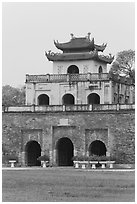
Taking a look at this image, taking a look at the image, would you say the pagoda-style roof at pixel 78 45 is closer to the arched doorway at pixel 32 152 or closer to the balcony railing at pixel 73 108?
the balcony railing at pixel 73 108

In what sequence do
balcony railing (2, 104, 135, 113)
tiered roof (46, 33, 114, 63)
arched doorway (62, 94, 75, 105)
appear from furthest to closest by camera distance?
1. tiered roof (46, 33, 114, 63)
2. arched doorway (62, 94, 75, 105)
3. balcony railing (2, 104, 135, 113)

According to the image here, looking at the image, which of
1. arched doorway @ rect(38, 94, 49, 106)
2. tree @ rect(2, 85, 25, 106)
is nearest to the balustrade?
arched doorway @ rect(38, 94, 49, 106)

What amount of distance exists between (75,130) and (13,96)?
26.3 meters

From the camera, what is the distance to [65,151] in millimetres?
53062

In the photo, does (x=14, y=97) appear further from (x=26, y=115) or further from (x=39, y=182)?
(x=39, y=182)

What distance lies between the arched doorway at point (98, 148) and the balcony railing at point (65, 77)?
19.3 ft

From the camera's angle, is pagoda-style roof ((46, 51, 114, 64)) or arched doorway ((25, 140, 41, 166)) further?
pagoda-style roof ((46, 51, 114, 64))

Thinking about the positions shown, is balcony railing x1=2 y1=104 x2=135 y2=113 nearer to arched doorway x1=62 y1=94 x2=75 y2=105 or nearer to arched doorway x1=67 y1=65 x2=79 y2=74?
arched doorway x1=62 y1=94 x2=75 y2=105

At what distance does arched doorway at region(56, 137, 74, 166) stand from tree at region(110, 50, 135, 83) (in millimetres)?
13203

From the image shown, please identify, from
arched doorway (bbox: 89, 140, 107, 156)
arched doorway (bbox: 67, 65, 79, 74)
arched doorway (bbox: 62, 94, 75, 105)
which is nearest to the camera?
arched doorway (bbox: 89, 140, 107, 156)

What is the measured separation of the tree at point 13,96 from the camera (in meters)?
74.8

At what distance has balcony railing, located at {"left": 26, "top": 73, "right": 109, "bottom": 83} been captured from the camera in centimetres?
5488

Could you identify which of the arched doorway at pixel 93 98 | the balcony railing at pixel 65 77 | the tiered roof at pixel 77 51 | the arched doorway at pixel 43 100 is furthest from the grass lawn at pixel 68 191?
the tiered roof at pixel 77 51

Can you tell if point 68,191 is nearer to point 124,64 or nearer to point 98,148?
point 98,148
